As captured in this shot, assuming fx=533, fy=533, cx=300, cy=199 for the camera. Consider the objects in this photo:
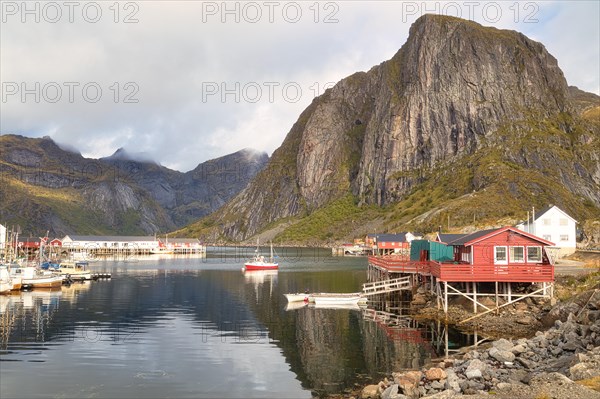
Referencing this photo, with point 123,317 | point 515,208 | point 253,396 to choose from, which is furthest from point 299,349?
point 515,208

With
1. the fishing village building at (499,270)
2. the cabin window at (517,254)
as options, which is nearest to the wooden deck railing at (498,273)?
the fishing village building at (499,270)

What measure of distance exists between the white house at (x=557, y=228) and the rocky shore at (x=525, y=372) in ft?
193

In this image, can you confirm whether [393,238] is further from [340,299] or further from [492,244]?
[492,244]

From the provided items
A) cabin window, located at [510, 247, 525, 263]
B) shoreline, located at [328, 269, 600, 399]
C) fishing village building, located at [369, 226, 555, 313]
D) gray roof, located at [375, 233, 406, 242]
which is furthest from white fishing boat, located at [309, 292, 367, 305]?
gray roof, located at [375, 233, 406, 242]

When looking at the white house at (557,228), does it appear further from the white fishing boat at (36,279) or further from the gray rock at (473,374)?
the white fishing boat at (36,279)

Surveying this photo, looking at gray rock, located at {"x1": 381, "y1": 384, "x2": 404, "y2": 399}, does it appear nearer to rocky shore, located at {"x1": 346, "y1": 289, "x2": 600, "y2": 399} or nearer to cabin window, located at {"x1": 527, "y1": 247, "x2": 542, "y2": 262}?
rocky shore, located at {"x1": 346, "y1": 289, "x2": 600, "y2": 399}

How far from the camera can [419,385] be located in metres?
29.7

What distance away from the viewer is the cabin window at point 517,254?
5806 cm

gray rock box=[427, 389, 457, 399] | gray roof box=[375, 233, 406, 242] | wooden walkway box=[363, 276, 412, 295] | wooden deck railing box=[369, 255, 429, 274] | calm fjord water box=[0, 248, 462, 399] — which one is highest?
gray roof box=[375, 233, 406, 242]

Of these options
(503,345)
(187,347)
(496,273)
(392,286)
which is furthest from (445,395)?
(392,286)

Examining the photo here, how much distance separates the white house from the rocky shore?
58913 mm

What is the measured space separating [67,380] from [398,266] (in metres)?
47.7

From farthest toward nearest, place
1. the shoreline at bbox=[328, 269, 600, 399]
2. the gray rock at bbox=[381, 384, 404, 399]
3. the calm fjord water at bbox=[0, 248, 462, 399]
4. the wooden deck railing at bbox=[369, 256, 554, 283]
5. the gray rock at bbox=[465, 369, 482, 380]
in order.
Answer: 1. the wooden deck railing at bbox=[369, 256, 554, 283]
2. the calm fjord water at bbox=[0, 248, 462, 399]
3. the gray rock at bbox=[465, 369, 482, 380]
4. the gray rock at bbox=[381, 384, 404, 399]
5. the shoreline at bbox=[328, 269, 600, 399]

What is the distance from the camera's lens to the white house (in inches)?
3873
